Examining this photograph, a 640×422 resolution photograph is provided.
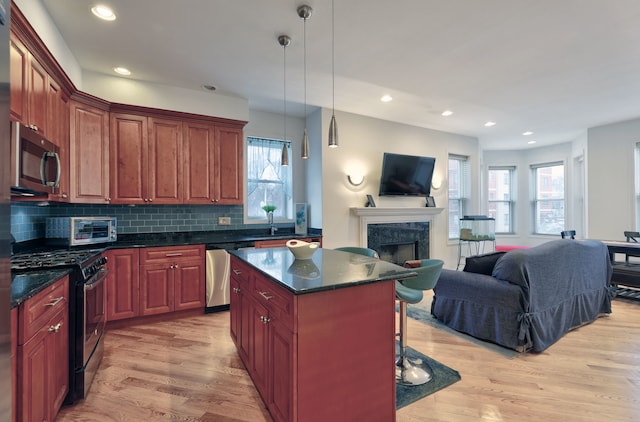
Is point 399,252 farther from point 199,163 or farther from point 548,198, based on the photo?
point 548,198

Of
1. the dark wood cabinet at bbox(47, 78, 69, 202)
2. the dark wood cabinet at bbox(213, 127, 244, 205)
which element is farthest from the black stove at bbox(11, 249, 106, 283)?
the dark wood cabinet at bbox(213, 127, 244, 205)

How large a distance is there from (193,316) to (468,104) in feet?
15.9

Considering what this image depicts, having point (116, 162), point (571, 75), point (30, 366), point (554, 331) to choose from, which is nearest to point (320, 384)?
point (30, 366)

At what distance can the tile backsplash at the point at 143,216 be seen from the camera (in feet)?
9.13

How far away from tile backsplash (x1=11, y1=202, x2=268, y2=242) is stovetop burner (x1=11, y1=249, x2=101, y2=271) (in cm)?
57

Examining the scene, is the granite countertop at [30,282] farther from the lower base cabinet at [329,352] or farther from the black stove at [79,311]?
the lower base cabinet at [329,352]

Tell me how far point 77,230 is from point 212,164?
162 cm

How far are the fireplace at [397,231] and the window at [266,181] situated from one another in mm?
1197

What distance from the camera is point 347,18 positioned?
2404 millimetres

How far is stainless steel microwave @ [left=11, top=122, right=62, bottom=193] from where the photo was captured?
159 centimetres

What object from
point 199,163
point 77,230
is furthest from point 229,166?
point 77,230

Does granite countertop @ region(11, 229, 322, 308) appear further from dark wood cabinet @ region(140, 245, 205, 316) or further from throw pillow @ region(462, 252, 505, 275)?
throw pillow @ region(462, 252, 505, 275)

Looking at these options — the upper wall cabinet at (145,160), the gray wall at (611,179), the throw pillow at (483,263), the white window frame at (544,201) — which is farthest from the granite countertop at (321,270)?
the white window frame at (544,201)

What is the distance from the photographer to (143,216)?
3801mm
